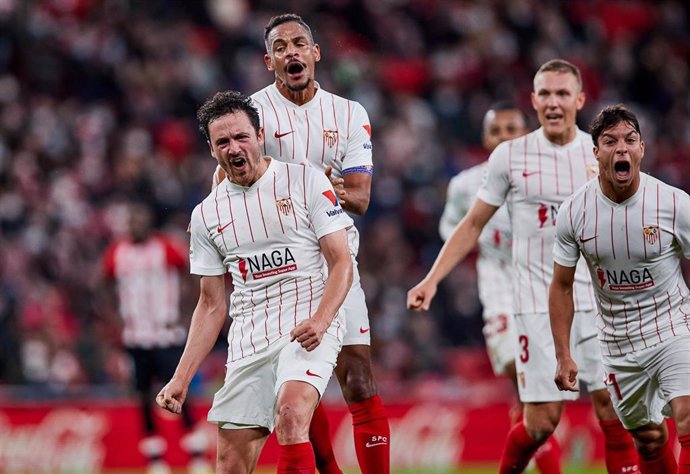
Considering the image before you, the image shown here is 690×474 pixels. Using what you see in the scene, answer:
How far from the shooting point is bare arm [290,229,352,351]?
6.20 metres

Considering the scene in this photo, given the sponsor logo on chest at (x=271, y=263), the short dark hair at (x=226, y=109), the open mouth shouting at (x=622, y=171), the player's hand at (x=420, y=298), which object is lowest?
the player's hand at (x=420, y=298)

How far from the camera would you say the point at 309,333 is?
619 cm

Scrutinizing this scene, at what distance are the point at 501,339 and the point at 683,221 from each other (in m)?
2.89

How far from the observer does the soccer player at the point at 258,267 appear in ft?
21.5

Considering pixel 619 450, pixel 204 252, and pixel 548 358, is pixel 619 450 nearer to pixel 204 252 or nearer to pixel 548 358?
pixel 548 358

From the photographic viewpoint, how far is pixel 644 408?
7016 mm

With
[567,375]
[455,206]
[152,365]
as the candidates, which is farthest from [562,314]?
[152,365]

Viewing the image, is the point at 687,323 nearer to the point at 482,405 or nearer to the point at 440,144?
the point at 482,405

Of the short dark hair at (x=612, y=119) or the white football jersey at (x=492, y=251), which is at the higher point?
the short dark hair at (x=612, y=119)

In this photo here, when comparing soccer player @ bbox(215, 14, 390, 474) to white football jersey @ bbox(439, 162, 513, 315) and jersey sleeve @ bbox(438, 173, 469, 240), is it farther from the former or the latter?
jersey sleeve @ bbox(438, 173, 469, 240)

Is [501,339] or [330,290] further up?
[330,290]

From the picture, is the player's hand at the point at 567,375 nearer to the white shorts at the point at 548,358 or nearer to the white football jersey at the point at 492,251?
the white shorts at the point at 548,358

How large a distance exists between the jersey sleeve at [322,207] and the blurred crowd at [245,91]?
26.2ft

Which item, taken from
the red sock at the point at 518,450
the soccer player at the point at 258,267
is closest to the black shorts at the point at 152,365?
the red sock at the point at 518,450
